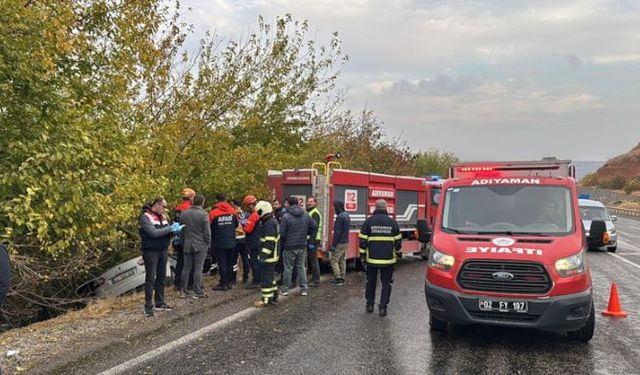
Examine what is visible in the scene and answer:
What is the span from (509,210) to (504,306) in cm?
143

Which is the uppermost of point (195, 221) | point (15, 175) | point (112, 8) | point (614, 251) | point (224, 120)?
point (112, 8)

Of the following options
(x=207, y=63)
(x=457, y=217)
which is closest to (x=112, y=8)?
(x=207, y=63)

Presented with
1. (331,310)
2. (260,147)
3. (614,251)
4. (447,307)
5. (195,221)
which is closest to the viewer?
(447,307)

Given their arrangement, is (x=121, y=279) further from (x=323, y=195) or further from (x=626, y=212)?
(x=626, y=212)

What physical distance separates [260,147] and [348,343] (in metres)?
9.47

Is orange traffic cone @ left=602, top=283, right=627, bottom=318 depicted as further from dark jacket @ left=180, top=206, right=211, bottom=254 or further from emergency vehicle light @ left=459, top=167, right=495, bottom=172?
dark jacket @ left=180, top=206, right=211, bottom=254

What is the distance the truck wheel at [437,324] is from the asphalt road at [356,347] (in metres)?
0.08

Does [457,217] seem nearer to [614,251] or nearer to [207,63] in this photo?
[207,63]

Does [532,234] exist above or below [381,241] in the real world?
above

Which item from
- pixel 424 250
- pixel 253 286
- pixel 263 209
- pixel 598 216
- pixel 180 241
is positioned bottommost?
pixel 424 250

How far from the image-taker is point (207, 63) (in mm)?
14227

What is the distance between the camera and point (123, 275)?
35.7 ft

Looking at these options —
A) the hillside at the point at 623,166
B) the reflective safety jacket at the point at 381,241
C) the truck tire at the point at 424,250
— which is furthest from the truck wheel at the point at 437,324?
the hillside at the point at 623,166

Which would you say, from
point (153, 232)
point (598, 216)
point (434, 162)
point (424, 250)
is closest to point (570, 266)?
point (153, 232)
